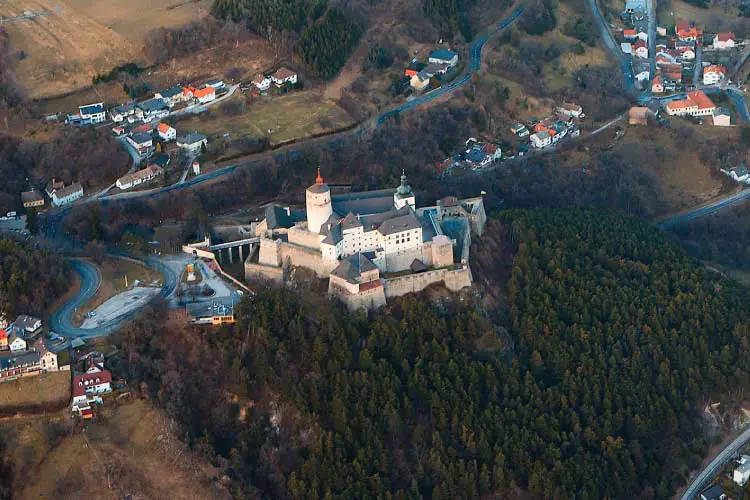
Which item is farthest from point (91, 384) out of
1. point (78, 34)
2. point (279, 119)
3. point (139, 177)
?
point (78, 34)

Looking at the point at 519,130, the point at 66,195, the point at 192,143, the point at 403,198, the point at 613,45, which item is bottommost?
the point at 613,45

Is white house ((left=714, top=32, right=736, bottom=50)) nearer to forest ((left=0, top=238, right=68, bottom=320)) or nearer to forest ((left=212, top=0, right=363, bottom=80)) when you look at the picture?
forest ((left=212, top=0, right=363, bottom=80))

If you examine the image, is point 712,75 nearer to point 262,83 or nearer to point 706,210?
point 706,210

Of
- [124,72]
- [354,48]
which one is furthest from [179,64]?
[354,48]

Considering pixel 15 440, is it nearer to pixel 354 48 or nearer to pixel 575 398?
pixel 575 398

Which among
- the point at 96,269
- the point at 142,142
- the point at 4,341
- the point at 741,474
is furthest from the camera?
the point at 142,142

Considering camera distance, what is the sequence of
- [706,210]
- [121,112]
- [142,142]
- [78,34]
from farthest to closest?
1. [78,34]
2. [706,210]
3. [121,112]
4. [142,142]
